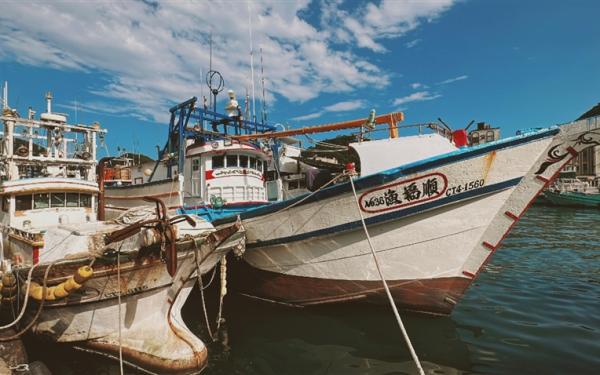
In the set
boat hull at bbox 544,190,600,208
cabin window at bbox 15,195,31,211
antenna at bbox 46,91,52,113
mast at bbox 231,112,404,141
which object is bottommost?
boat hull at bbox 544,190,600,208

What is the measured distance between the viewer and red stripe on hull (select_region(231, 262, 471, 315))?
20.6ft

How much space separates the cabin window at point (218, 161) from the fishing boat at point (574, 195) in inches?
1457

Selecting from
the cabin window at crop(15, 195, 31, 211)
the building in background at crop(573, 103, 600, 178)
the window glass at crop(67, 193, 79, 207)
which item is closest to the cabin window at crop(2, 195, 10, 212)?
the cabin window at crop(15, 195, 31, 211)

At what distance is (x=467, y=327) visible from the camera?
6113 millimetres

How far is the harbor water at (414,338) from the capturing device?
4953mm

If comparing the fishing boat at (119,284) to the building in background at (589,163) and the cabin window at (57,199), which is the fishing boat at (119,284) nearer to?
the cabin window at (57,199)

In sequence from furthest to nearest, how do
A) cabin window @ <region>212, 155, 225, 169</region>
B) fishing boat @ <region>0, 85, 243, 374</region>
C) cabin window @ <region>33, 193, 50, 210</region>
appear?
cabin window @ <region>212, 155, 225, 169</region>, cabin window @ <region>33, 193, 50, 210</region>, fishing boat @ <region>0, 85, 243, 374</region>

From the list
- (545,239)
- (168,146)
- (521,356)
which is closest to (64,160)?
(168,146)

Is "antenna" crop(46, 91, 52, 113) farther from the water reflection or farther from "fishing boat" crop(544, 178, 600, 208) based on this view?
"fishing boat" crop(544, 178, 600, 208)

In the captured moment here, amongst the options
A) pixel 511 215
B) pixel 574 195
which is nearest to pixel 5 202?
pixel 511 215

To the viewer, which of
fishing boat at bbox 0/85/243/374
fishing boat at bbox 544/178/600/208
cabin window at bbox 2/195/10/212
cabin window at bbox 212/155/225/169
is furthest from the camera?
fishing boat at bbox 544/178/600/208

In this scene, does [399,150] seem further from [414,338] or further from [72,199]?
[72,199]

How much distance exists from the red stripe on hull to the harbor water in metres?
0.24

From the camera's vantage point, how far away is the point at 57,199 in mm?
7848
